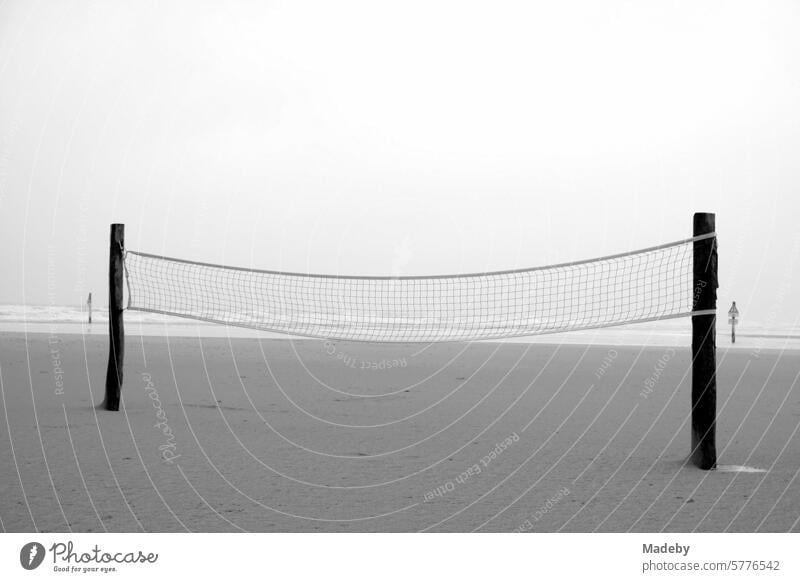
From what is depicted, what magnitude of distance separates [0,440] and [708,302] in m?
6.59

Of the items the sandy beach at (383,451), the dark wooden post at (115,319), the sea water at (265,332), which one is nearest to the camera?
the sandy beach at (383,451)

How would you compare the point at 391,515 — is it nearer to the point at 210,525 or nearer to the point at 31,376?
the point at 210,525

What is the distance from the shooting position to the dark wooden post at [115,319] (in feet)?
27.6

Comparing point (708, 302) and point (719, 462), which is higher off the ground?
point (708, 302)

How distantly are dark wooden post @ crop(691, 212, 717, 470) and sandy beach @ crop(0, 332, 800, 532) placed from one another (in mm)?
248

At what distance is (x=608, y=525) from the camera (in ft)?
15.5

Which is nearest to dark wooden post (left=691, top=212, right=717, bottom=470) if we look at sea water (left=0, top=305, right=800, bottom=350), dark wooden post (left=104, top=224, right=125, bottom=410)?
dark wooden post (left=104, top=224, right=125, bottom=410)

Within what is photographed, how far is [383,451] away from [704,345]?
3050 mm

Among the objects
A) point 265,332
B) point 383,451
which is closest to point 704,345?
point 383,451

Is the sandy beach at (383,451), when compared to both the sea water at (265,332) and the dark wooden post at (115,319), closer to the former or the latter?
the dark wooden post at (115,319)

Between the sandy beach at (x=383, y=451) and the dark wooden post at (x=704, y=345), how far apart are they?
0.81 ft

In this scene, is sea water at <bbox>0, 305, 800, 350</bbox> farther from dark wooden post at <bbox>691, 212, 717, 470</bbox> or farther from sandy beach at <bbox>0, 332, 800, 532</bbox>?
dark wooden post at <bbox>691, 212, 717, 470</bbox>

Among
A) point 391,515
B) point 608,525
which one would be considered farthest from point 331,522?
point 608,525

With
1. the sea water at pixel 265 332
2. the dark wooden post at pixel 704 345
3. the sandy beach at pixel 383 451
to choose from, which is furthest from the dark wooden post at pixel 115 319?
the sea water at pixel 265 332
